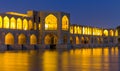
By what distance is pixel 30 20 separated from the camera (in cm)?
5781

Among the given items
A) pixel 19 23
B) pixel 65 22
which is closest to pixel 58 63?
pixel 19 23

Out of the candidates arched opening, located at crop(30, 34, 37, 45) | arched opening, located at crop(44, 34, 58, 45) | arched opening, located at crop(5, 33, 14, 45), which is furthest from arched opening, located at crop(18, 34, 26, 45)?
arched opening, located at crop(44, 34, 58, 45)

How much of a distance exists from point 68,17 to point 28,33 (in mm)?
9599

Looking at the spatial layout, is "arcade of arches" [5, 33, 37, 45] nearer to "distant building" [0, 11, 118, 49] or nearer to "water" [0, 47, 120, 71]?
"distant building" [0, 11, 118, 49]

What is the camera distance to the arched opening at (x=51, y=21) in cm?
6009

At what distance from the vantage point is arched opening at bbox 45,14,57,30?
6009 centimetres

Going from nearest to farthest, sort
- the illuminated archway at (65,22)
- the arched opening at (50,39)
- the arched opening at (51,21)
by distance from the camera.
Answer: the arched opening at (51,21) < the illuminated archway at (65,22) < the arched opening at (50,39)

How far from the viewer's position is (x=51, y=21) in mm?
60094

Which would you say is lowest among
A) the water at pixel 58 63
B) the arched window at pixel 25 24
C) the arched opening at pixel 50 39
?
the water at pixel 58 63

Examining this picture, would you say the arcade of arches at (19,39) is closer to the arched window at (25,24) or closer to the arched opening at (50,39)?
the arched window at (25,24)

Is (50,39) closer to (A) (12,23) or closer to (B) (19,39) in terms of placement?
(B) (19,39)

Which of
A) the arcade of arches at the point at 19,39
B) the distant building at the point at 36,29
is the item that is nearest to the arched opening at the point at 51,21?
the distant building at the point at 36,29

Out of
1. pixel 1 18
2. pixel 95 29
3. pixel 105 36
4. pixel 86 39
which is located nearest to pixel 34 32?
pixel 1 18

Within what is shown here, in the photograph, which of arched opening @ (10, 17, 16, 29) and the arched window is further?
the arched window
